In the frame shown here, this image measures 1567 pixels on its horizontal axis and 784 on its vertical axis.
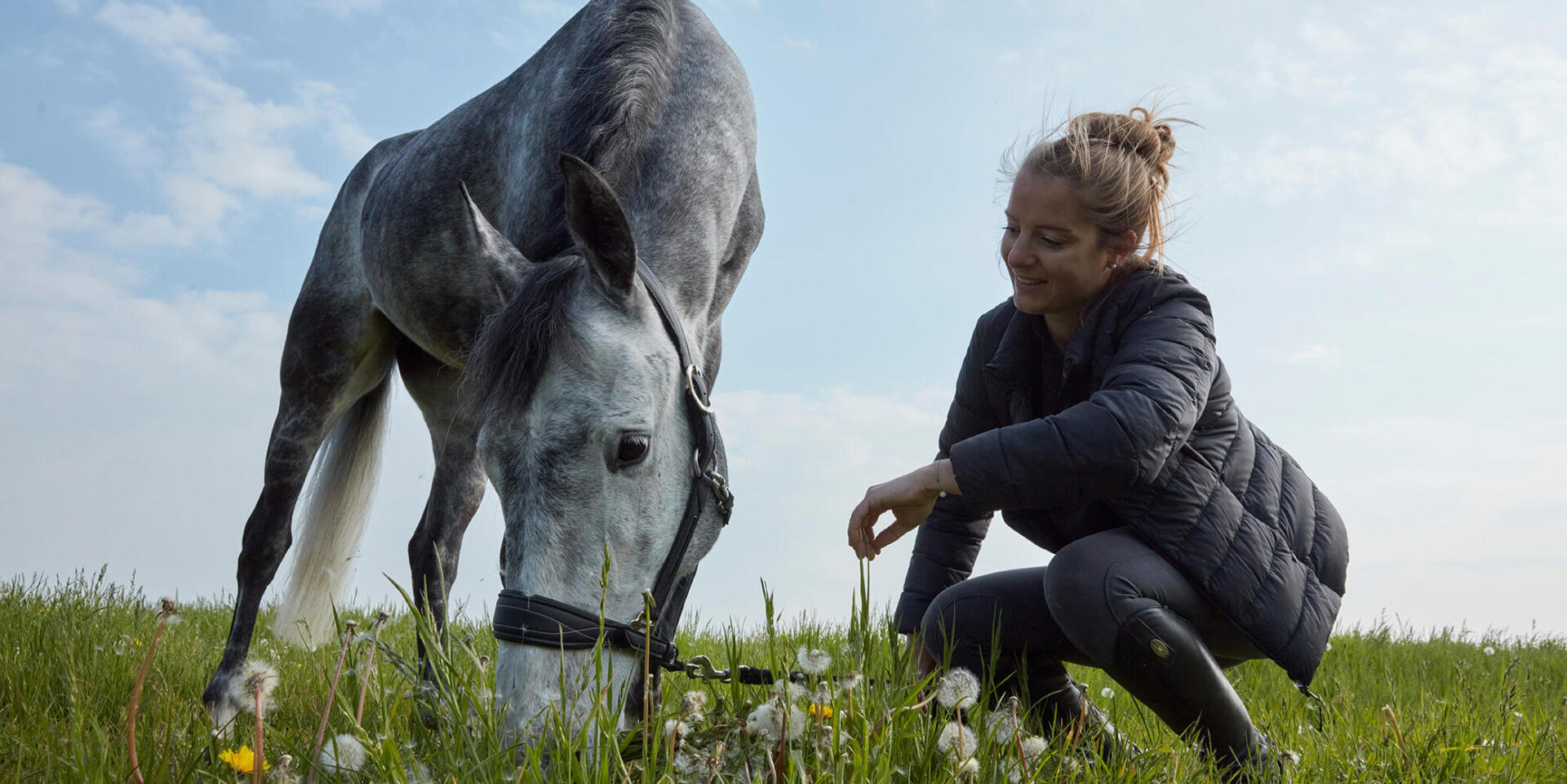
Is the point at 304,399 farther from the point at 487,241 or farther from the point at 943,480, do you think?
the point at 943,480

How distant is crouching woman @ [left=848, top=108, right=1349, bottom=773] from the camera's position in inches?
97.5

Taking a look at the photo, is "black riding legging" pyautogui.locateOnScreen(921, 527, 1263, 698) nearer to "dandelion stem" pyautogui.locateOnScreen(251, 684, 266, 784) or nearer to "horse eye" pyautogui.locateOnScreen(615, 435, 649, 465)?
"horse eye" pyautogui.locateOnScreen(615, 435, 649, 465)

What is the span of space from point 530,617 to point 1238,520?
1837 mm

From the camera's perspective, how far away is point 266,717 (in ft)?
11.1

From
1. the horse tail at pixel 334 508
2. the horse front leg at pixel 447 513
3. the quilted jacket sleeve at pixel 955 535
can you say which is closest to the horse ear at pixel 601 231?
the quilted jacket sleeve at pixel 955 535

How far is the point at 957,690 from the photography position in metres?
2.23

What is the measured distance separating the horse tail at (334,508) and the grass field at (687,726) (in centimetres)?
53

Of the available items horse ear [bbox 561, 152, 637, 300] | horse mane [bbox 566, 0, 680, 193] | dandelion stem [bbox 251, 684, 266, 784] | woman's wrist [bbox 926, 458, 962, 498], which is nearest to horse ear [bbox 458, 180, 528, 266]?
A: horse ear [bbox 561, 152, 637, 300]

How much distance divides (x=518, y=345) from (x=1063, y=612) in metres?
1.63

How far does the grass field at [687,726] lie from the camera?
76.7 inches

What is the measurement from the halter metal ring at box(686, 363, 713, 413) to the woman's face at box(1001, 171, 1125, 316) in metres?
0.99

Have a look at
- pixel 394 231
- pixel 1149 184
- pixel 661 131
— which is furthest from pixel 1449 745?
pixel 394 231

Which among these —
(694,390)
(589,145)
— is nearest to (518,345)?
(694,390)

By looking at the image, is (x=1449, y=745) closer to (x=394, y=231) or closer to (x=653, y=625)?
(x=653, y=625)
